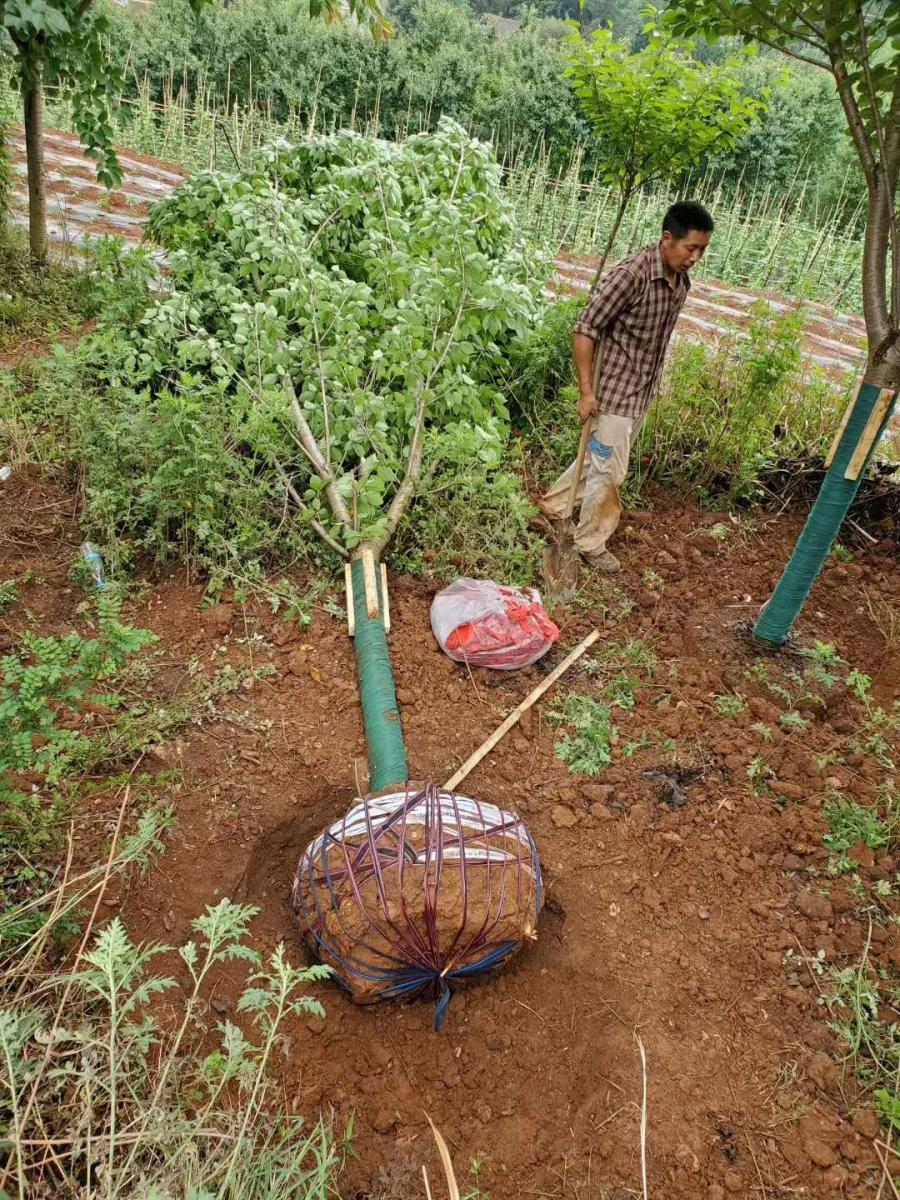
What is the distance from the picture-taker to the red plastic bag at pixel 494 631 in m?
3.17

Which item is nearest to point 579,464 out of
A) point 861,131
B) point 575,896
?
point 861,131

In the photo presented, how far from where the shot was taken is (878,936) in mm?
2303

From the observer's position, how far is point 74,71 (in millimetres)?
4984

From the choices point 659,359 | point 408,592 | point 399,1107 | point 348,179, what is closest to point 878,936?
point 399,1107

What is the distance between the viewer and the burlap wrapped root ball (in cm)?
199

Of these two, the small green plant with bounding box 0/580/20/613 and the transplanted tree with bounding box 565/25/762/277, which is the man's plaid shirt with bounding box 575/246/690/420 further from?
the small green plant with bounding box 0/580/20/613

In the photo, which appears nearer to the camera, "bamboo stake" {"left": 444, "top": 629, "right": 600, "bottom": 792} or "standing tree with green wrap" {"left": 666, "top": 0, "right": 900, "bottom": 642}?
"standing tree with green wrap" {"left": 666, "top": 0, "right": 900, "bottom": 642}

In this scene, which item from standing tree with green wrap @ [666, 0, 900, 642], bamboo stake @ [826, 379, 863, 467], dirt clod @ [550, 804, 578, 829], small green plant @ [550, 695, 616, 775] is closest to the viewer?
standing tree with green wrap @ [666, 0, 900, 642]

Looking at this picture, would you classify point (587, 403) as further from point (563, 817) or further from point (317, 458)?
point (563, 817)

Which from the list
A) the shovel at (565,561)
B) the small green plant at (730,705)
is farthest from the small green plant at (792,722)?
the shovel at (565,561)

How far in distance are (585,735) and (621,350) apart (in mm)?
1851

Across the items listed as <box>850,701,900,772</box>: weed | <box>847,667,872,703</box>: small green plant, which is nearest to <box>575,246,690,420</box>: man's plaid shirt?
→ <box>847,667,872,703</box>: small green plant

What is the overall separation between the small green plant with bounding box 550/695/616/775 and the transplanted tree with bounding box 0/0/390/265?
12.2 feet

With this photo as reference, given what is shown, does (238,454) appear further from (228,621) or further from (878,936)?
(878,936)
